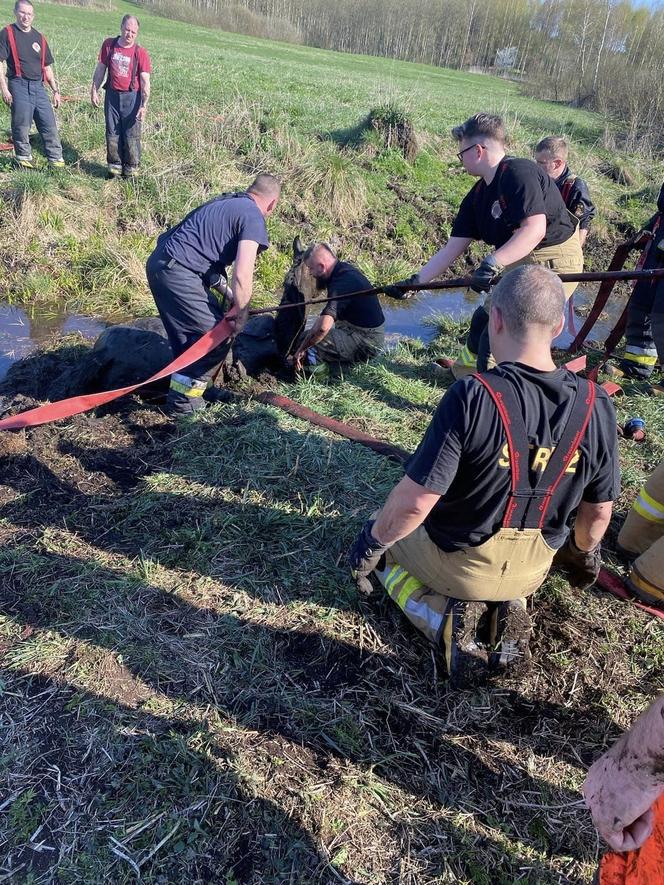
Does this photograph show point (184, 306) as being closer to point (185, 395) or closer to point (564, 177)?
point (185, 395)

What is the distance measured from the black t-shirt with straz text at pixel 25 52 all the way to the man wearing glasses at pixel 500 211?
701 cm

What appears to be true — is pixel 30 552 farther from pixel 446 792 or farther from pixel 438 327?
pixel 438 327

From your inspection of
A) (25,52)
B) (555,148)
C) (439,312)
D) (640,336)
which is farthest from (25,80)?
(640,336)

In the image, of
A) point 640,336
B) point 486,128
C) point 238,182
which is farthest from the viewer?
point 238,182

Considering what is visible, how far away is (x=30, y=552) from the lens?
127 inches

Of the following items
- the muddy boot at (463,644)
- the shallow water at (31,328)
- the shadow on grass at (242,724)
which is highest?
the muddy boot at (463,644)

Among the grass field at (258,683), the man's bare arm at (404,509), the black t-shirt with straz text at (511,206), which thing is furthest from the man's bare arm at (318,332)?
the man's bare arm at (404,509)

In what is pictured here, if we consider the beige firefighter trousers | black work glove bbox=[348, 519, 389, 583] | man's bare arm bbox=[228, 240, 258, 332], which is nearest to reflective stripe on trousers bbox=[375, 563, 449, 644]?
the beige firefighter trousers

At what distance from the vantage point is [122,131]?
→ 8.73 meters

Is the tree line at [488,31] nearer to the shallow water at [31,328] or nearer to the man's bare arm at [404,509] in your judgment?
the shallow water at [31,328]

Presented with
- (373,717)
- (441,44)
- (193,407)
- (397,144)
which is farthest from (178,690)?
(441,44)

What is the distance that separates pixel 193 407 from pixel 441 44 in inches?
1690

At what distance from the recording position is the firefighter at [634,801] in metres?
1.31

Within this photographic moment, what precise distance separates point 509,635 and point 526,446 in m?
0.89
